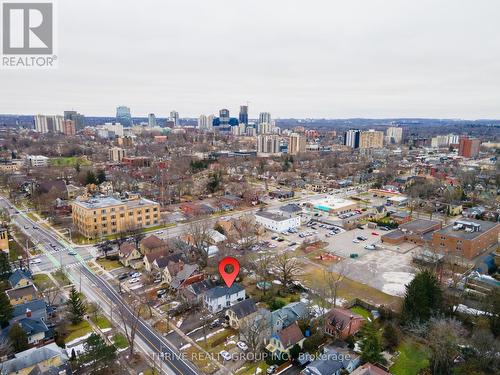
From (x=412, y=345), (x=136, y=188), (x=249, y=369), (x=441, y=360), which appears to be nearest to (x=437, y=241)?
(x=412, y=345)

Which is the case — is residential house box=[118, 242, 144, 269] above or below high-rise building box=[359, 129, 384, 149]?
below

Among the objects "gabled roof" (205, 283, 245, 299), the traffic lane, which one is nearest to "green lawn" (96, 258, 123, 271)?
the traffic lane

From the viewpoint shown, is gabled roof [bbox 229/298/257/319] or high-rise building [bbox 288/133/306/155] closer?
gabled roof [bbox 229/298/257/319]

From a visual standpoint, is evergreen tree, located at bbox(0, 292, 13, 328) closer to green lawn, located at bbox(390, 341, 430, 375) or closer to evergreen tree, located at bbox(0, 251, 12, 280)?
evergreen tree, located at bbox(0, 251, 12, 280)

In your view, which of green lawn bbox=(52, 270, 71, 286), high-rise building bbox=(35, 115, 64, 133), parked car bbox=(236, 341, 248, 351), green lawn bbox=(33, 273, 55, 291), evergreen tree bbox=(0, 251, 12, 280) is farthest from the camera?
high-rise building bbox=(35, 115, 64, 133)

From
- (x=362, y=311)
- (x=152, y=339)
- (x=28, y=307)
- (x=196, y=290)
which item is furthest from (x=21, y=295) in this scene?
(x=362, y=311)

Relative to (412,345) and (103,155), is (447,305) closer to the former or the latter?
(412,345)
